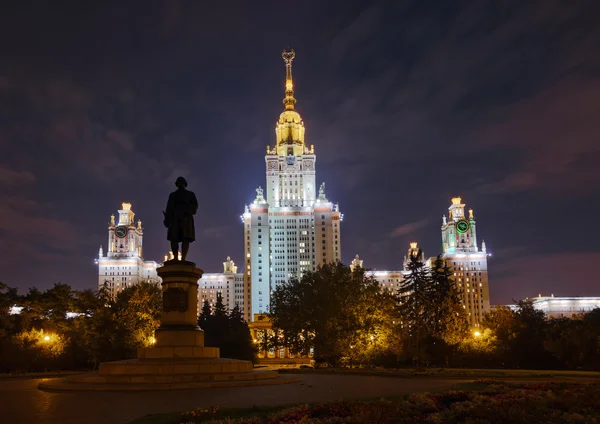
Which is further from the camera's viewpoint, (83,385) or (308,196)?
(308,196)

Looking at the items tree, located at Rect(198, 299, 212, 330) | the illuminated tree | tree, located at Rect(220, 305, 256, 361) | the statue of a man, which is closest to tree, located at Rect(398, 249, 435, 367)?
the illuminated tree

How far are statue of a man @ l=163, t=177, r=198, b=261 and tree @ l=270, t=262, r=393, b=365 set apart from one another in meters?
23.3

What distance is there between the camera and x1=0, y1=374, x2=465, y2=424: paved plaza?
51.9ft

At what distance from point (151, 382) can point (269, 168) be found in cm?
17205

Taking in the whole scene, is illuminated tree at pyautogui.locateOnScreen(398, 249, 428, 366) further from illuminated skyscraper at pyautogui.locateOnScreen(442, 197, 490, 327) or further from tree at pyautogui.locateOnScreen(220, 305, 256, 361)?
illuminated skyscraper at pyautogui.locateOnScreen(442, 197, 490, 327)

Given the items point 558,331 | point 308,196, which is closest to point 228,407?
point 558,331

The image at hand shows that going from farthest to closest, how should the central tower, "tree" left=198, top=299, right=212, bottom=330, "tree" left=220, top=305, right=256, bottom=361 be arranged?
the central tower → "tree" left=198, top=299, right=212, bottom=330 → "tree" left=220, top=305, right=256, bottom=361

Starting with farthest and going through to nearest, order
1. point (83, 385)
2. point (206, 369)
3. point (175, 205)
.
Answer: point (175, 205)
point (206, 369)
point (83, 385)

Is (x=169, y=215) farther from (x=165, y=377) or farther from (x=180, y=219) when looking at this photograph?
(x=165, y=377)

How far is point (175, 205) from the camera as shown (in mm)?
32344

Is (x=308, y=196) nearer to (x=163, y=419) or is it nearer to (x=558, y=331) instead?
(x=558, y=331)

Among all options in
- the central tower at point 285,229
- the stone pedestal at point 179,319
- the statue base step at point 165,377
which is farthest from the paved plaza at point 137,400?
the central tower at point 285,229

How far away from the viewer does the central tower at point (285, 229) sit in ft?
592

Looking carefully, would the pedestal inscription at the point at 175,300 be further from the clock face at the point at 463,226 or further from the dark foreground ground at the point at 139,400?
the clock face at the point at 463,226
